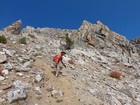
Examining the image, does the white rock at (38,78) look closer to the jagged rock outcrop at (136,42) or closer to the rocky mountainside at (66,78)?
the rocky mountainside at (66,78)

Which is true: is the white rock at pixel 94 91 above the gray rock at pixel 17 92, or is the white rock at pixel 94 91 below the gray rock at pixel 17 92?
above

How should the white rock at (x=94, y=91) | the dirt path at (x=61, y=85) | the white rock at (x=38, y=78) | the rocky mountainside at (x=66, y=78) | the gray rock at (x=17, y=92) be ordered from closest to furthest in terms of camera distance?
A: the gray rock at (x=17, y=92)
the rocky mountainside at (x=66, y=78)
the dirt path at (x=61, y=85)
the white rock at (x=38, y=78)
the white rock at (x=94, y=91)

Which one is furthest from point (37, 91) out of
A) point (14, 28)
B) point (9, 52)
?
point (14, 28)

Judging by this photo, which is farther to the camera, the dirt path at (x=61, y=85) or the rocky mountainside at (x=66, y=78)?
the dirt path at (x=61, y=85)

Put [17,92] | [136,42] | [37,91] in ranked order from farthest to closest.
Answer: [136,42] → [37,91] → [17,92]

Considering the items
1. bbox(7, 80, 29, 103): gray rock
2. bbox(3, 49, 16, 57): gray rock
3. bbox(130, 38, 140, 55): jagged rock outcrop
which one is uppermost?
bbox(130, 38, 140, 55): jagged rock outcrop

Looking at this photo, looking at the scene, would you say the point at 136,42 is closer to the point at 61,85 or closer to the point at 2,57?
the point at 61,85

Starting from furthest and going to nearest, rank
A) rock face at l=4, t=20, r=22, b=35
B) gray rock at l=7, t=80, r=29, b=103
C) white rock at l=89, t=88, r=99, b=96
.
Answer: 1. rock face at l=4, t=20, r=22, b=35
2. white rock at l=89, t=88, r=99, b=96
3. gray rock at l=7, t=80, r=29, b=103

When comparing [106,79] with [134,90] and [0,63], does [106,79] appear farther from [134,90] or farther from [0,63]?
[0,63]

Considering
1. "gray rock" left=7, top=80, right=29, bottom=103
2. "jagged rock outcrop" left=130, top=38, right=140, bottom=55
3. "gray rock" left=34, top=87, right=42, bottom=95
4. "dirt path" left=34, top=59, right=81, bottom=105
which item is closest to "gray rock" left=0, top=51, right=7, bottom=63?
"dirt path" left=34, top=59, right=81, bottom=105

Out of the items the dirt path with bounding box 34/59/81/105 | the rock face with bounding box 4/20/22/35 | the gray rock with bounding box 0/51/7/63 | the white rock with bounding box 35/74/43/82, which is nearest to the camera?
the dirt path with bounding box 34/59/81/105

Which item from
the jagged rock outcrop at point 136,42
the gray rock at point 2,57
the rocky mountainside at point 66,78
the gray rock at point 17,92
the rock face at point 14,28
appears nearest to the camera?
the gray rock at point 17,92

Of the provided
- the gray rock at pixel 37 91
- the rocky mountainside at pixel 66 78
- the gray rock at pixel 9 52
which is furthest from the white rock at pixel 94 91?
the gray rock at pixel 9 52

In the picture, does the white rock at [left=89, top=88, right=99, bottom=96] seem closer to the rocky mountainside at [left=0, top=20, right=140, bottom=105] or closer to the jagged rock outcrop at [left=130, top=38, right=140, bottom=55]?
the rocky mountainside at [left=0, top=20, right=140, bottom=105]
